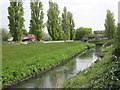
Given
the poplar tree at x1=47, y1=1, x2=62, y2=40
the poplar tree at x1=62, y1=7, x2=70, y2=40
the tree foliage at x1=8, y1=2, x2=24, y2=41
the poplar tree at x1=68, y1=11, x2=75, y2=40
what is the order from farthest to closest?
the poplar tree at x1=68, y1=11, x2=75, y2=40 → the poplar tree at x1=62, y1=7, x2=70, y2=40 → the poplar tree at x1=47, y1=1, x2=62, y2=40 → the tree foliage at x1=8, y1=2, x2=24, y2=41

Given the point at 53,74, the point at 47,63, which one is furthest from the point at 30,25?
the point at 53,74

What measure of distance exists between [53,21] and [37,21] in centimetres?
970

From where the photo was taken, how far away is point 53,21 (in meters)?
50.8

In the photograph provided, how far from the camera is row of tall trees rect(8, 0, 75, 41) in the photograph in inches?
1375

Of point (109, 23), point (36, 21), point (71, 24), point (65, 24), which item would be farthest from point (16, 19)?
point (109, 23)

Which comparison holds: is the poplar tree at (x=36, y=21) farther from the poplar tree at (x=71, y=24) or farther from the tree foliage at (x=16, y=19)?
the poplar tree at (x=71, y=24)

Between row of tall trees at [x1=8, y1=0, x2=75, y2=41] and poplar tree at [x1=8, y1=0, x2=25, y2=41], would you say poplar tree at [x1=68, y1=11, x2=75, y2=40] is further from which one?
poplar tree at [x1=8, y1=0, x2=25, y2=41]

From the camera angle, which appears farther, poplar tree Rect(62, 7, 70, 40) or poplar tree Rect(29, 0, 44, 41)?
poplar tree Rect(62, 7, 70, 40)

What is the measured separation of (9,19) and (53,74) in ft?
71.6

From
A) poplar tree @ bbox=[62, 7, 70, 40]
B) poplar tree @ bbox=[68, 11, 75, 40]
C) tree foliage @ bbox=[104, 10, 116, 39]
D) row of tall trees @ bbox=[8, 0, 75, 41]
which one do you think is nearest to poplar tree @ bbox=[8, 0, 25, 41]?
row of tall trees @ bbox=[8, 0, 75, 41]

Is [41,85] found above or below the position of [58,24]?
below

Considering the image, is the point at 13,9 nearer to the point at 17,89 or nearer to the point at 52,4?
the point at 52,4

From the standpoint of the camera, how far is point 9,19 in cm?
3494

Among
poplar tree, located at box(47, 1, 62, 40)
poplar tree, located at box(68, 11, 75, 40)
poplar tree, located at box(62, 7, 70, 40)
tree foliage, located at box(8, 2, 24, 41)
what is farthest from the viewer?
poplar tree, located at box(68, 11, 75, 40)
